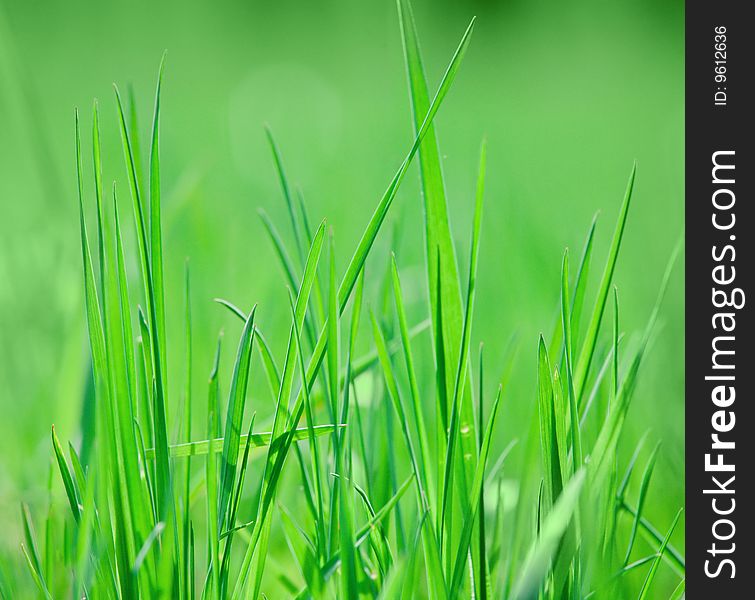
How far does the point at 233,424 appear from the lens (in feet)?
0.84

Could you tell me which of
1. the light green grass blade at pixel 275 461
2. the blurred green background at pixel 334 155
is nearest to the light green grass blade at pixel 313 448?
the light green grass blade at pixel 275 461

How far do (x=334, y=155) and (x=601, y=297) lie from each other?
108 centimetres

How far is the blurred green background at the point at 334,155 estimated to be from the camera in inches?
21.1

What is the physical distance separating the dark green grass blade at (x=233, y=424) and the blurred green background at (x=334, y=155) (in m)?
0.13

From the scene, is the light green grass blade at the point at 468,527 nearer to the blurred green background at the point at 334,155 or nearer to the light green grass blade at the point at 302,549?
the light green grass blade at the point at 302,549

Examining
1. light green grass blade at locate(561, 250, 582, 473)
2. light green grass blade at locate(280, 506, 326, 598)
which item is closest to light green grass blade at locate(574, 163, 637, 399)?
light green grass blade at locate(561, 250, 582, 473)

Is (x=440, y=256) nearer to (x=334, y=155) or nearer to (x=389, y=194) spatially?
(x=389, y=194)

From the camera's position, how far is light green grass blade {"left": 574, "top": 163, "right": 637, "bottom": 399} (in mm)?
265

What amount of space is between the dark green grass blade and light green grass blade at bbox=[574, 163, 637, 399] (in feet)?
0.41

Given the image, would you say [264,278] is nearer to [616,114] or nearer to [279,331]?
[279,331]

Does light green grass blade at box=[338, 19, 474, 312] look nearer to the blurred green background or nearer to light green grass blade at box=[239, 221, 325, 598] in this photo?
light green grass blade at box=[239, 221, 325, 598]

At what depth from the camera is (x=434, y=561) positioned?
0.79 ft
